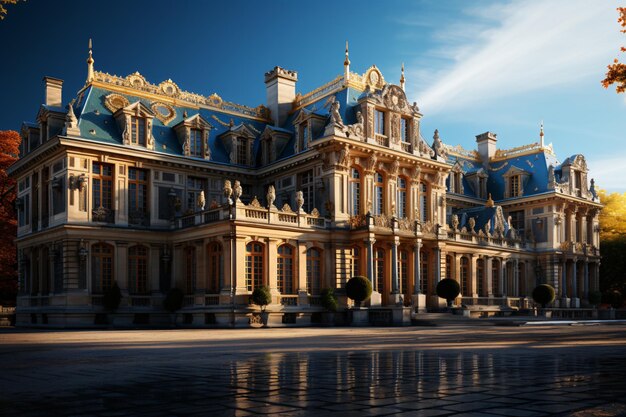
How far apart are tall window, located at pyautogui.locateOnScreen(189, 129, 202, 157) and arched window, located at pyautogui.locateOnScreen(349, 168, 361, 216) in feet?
33.1

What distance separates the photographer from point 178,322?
124 feet

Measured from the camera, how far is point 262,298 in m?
33.8

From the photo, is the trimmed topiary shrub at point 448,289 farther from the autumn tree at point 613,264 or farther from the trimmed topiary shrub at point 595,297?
the autumn tree at point 613,264

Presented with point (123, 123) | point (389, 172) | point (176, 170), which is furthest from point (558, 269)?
point (123, 123)

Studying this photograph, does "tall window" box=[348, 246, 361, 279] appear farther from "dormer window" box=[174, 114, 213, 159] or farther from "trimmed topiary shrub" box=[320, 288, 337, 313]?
"dormer window" box=[174, 114, 213, 159]

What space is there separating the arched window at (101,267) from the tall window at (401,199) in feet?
60.4

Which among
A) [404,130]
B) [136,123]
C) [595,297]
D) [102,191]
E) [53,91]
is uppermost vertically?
[53,91]

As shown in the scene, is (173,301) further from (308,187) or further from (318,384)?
(318,384)

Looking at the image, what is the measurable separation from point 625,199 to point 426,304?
40.0 m

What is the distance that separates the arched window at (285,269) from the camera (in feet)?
122

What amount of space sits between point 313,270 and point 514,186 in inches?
1177

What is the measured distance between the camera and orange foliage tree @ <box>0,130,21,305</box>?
4959cm

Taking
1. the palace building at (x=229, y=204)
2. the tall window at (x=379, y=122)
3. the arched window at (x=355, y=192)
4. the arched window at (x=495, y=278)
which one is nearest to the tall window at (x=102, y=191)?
the palace building at (x=229, y=204)

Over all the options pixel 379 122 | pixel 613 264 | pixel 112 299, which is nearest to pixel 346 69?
pixel 379 122
